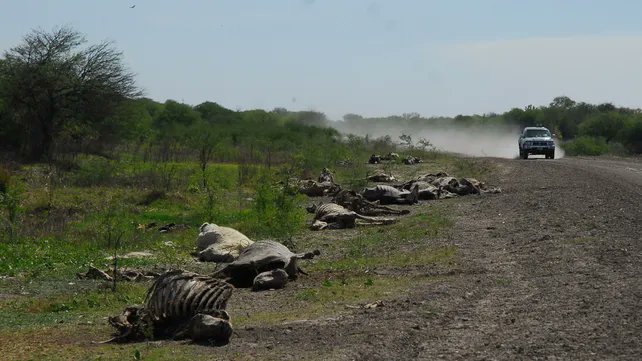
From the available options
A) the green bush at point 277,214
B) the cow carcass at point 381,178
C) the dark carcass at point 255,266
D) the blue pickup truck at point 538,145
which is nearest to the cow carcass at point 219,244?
the green bush at point 277,214

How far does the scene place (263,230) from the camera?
19.1 meters

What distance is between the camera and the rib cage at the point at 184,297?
984cm

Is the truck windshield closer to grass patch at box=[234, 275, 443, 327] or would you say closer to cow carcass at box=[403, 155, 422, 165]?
cow carcass at box=[403, 155, 422, 165]

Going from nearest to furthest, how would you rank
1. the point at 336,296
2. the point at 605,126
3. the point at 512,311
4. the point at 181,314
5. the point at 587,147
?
the point at 512,311, the point at 181,314, the point at 336,296, the point at 587,147, the point at 605,126

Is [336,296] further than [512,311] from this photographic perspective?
Yes

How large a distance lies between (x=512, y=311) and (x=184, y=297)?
3.34m

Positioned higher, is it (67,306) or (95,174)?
(95,174)

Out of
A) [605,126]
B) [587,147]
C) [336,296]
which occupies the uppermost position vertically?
[605,126]

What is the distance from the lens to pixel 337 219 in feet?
68.9

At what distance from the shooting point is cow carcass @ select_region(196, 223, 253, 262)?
52.9 feet

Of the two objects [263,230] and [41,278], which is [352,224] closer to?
[263,230]

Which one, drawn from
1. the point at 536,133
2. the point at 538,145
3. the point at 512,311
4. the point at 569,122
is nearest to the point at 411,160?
the point at 538,145

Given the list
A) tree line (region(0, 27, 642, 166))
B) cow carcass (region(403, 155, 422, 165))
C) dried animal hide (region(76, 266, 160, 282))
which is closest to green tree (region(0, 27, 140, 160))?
tree line (region(0, 27, 642, 166))

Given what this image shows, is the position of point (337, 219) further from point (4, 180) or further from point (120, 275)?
point (4, 180)
